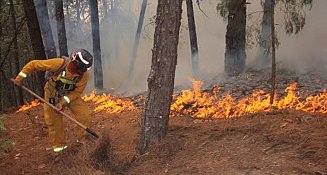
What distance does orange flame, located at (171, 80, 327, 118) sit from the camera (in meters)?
8.18

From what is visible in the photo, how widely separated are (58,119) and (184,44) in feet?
69.9

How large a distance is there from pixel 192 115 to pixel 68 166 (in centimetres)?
322

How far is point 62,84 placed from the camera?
7.49 metres

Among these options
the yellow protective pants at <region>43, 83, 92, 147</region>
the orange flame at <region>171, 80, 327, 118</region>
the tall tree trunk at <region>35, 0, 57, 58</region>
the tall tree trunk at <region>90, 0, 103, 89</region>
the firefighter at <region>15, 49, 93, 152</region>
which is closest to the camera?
the firefighter at <region>15, 49, 93, 152</region>

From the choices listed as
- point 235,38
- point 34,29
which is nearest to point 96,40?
point 34,29

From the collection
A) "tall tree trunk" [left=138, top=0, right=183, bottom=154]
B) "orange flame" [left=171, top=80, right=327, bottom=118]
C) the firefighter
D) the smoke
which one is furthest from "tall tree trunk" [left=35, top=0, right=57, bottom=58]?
"tall tree trunk" [left=138, top=0, right=183, bottom=154]

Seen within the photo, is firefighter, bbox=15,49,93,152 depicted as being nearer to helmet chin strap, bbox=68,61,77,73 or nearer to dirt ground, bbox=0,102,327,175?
helmet chin strap, bbox=68,61,77,73

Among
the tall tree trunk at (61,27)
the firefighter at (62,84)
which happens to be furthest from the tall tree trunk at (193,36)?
the firefighter at (62,84)

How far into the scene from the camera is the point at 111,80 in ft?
92.0

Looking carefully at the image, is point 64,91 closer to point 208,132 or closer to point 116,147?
point 116,147

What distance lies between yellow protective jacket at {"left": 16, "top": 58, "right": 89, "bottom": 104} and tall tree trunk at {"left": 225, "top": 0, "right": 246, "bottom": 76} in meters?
5.97

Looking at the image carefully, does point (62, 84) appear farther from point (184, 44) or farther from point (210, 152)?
point (184, 44)

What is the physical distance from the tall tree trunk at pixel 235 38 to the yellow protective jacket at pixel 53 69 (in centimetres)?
597

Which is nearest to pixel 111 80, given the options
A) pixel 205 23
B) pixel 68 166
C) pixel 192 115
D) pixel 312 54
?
pixel 205 23
